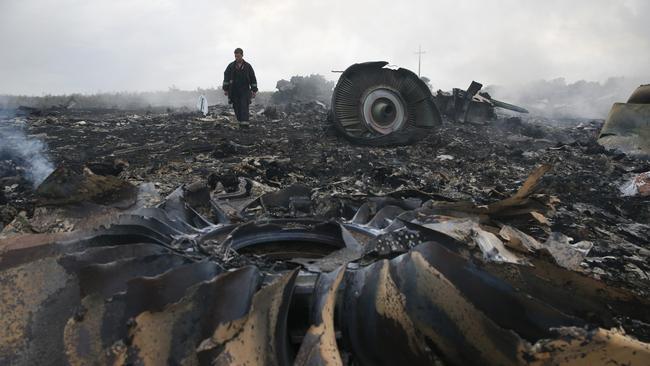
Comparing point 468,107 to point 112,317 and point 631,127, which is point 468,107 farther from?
point 112,317

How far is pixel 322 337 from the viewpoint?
54.1 inches

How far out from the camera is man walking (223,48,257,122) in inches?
422

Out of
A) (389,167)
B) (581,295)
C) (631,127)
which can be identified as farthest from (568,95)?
(581,295)

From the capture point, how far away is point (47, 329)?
1.61 m

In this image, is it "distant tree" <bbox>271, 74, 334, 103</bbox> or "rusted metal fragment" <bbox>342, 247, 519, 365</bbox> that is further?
"distant tree" <bbox>271, 74, 334, 103</bbox>

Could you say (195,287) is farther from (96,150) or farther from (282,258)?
(96,150)

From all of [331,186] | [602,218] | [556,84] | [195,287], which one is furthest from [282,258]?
[556,84]

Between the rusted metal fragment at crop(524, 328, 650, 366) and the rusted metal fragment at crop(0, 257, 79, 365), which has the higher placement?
the rusted metal fragment at crop(524, 328, 650, 366)

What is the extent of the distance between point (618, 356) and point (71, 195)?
2.83m

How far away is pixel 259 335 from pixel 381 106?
334 inches

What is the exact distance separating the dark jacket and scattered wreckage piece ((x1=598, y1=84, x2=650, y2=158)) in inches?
335

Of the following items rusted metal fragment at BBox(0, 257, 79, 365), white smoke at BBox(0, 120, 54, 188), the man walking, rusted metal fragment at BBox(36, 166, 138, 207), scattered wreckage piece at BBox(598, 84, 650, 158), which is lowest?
white smoke at BBox(0, 120, 54, 188)

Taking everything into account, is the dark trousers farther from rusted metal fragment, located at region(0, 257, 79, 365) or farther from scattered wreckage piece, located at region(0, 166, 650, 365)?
rusted metal fragment, located at region(0, 257, 79, 365)

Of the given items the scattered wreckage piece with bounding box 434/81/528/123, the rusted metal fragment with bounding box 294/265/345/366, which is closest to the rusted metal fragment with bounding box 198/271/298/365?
the rusted metal fragment with bounding box 294/265/345/366
